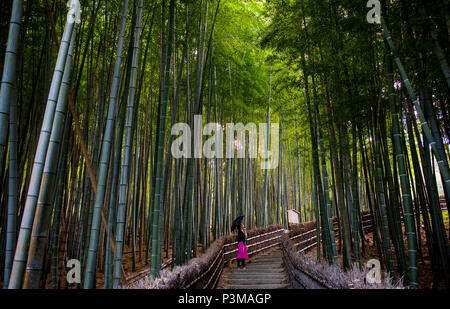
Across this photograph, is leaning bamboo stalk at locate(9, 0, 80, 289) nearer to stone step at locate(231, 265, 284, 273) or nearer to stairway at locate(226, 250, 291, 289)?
stairway at locate(226, 250, 291, 289)

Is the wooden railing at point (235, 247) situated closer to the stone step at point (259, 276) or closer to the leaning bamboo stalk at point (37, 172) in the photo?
the stone step at point (259, 276)

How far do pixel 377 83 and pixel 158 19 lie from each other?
9.12 ft

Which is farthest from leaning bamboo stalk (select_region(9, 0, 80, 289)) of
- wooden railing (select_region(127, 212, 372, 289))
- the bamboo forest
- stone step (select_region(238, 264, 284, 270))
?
stone step (select_region(238, 264, 284, 270))

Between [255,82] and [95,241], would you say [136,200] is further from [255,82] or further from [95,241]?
[255,82]

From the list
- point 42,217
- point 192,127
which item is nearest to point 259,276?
point 192,127

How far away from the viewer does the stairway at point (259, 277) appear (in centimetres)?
431

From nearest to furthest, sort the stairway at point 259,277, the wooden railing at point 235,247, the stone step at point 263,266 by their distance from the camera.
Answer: the wooden railing at point 235,247 < the stairway at point 259,277 < the stone step at point 263,266
